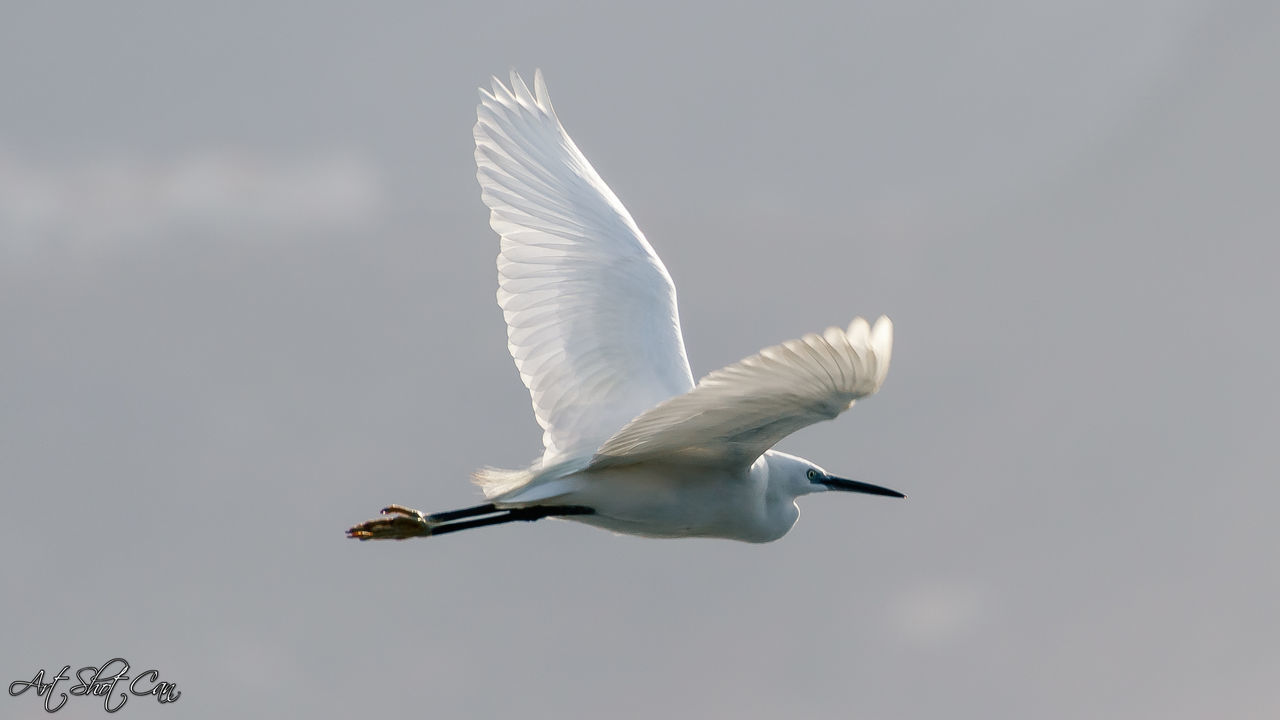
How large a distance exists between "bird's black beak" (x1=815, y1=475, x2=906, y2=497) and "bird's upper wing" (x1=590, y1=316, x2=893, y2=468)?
217 cm

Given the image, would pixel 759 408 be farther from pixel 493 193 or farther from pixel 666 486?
pixel 493 193

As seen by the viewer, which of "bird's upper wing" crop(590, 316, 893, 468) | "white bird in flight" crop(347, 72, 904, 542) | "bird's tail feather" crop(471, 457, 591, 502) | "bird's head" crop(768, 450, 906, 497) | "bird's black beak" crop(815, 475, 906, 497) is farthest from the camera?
"bird's black beak" crop(815, 475, 906, 497)

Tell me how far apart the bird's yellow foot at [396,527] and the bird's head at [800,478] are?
7.59ft

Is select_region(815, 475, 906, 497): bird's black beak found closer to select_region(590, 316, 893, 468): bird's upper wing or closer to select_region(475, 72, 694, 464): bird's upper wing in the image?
select_region(475, 72, 694, 464): bird's upper wing

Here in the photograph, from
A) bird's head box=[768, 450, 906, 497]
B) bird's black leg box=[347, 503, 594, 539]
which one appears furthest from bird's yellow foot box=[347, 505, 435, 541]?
bird's head box=[768, 450, 906, 497]

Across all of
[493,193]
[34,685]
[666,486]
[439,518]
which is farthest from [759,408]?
[34,685]

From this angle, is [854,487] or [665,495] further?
[854,487]

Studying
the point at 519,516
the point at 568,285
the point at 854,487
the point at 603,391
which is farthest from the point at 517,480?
the point at 854,487

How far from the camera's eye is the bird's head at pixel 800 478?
958 centimetres

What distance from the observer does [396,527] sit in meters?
Answer: 9.34

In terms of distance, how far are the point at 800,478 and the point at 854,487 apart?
0.92 m

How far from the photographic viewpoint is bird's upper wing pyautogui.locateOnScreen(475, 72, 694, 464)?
965 centimetres

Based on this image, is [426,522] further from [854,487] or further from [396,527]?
[854,487]

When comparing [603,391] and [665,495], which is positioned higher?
[603,391]
